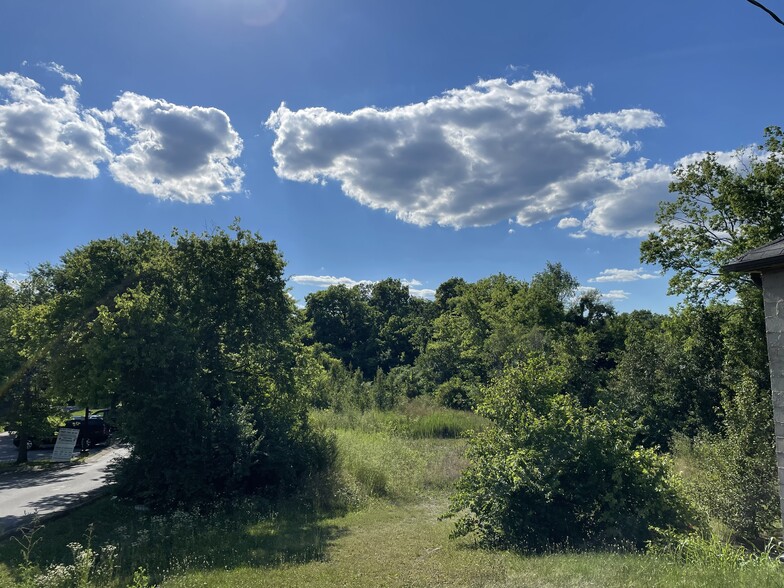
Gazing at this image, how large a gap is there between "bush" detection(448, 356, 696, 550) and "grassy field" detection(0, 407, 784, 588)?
2.63ft

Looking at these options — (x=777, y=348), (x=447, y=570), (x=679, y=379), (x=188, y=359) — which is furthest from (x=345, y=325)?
(x=777, y=348)

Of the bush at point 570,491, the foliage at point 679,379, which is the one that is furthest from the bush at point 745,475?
the foliage at point 679,379

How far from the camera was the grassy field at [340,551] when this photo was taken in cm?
613

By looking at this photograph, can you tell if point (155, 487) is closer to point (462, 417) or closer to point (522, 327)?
point (462, 417)

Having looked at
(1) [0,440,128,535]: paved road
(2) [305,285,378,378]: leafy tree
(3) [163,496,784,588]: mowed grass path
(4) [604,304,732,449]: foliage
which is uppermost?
(2) [305,285,378,378]: leafy tree

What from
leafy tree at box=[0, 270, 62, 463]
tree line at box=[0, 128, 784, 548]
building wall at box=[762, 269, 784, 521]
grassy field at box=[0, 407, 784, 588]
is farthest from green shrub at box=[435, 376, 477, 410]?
building wall at box=[762, 269, 784, 521]

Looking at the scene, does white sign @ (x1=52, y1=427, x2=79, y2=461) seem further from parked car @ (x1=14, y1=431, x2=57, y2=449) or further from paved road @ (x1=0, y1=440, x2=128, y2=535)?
parked car @ (x1=14, y1=431, x2=57, y2=449)

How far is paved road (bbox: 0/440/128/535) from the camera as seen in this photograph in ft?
37.9

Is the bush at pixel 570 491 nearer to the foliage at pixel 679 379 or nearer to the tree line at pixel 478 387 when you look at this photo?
the tree line at pixel 478 387

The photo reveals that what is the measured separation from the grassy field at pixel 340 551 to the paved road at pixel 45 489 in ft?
3.26

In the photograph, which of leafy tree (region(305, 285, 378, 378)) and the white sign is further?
leafy tree (region(305, 285, 378, 378))

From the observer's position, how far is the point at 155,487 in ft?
40.2

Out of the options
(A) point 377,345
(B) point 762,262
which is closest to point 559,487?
(B) point 762,262

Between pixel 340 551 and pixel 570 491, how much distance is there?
14.2ft
